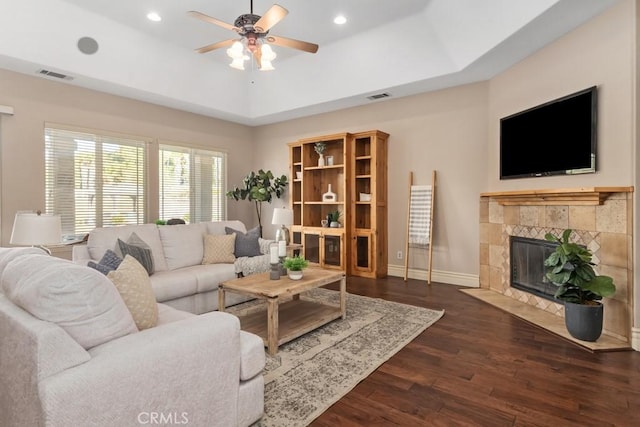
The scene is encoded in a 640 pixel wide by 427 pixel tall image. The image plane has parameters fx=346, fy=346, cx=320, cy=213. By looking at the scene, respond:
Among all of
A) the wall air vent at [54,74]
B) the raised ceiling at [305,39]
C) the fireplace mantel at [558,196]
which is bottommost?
the fireplace mantel at [558,196]

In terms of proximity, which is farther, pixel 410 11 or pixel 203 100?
pixel 203 100

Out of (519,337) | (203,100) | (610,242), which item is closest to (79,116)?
(203,100)

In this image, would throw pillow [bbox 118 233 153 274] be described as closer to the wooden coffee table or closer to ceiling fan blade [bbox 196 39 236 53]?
the wooden coffee table

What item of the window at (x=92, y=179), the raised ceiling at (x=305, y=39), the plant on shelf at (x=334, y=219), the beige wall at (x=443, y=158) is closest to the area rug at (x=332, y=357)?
the beige wall at (x=443, y=158)

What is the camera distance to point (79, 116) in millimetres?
4844

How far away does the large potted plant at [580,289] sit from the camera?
114 inches

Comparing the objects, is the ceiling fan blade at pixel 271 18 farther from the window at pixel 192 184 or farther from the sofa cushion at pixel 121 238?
the window at pixel 192 184

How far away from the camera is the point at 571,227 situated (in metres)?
3.50

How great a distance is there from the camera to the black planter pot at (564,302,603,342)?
289cm

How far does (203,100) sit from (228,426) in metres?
5.22

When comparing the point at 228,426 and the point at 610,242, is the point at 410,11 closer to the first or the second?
the point at 610,242

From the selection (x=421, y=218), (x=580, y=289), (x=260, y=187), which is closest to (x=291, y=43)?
(x=421, y=218)

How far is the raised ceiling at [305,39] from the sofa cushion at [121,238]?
2200 mm

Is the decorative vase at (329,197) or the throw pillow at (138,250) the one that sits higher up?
the decorative vase at (329,197)
